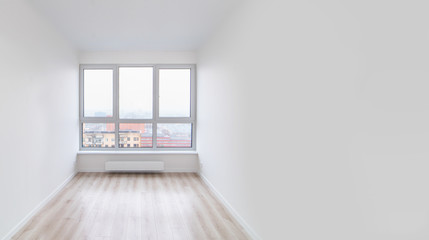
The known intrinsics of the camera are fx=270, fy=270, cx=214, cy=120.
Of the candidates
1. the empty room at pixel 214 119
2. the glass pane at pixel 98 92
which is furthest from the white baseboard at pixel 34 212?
the glass pane at pixel 98 92

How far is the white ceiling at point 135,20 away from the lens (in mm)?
3396

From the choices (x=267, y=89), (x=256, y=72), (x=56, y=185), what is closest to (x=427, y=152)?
(x=267, y=89)

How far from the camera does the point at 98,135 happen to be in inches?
239

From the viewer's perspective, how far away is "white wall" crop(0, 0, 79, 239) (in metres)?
2.76

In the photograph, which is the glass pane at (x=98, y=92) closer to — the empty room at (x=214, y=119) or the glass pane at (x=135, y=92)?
the empty room at (x=214, y=119)

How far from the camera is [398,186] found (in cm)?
117

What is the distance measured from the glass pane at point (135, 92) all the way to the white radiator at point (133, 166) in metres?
1.04

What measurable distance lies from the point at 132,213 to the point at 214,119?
1905 millimetres

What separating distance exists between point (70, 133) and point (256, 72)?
416 cm

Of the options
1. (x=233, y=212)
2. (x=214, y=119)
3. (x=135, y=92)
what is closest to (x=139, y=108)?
(x=135, y=92)

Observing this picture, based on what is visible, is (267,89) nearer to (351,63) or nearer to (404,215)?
(351,63)

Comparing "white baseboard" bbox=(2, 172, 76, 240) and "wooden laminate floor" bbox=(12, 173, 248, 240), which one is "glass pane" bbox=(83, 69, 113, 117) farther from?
"white baseboard" bbox=(2, 172, 76, 240)

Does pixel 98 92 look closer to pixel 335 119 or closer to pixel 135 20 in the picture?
pixel 135 20

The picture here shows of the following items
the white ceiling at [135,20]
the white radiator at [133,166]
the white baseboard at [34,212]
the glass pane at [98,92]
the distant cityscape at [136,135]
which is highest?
the white ceiling at [135,20]
